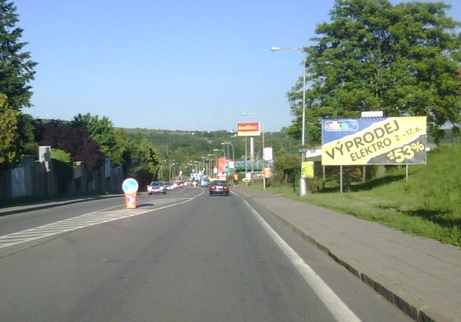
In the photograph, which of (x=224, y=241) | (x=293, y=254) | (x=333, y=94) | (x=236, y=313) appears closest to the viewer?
(x=236, y=313)

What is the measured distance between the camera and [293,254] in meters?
13.7

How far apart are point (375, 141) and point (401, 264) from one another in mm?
25460

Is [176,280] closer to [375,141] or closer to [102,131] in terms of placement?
[375,141]

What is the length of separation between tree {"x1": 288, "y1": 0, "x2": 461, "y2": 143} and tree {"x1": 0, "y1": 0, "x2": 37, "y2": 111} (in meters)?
29.8

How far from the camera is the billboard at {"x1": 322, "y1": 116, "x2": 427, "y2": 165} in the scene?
114 ft

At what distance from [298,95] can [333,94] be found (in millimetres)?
3372

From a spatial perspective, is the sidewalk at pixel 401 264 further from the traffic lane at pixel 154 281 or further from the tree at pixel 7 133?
the tree at pixel 7 133

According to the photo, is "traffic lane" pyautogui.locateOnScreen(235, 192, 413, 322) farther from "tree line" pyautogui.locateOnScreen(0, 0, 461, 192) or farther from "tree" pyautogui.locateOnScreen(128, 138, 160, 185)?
"tree" pyautogui.locateOnScreen(128, 138, 160, 185)

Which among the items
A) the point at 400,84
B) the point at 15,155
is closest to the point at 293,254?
the point at 15,155

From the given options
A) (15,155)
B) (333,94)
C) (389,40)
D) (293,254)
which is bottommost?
(293,254)

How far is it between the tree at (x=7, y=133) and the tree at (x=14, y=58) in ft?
75.4

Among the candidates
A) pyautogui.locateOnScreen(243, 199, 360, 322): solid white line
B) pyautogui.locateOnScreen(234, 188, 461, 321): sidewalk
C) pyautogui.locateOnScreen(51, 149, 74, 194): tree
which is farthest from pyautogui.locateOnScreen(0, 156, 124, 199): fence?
pyautogui.locateOnScreen(243, 199, 360, 322): solid white line

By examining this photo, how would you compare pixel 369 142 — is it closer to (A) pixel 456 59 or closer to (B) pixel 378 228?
(A) pixel 456 59

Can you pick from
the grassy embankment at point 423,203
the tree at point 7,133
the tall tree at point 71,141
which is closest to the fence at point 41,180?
the tall tree at point 71,141
